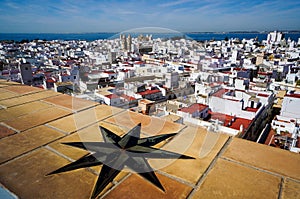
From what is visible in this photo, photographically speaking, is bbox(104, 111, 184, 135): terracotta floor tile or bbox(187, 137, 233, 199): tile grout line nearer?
bbox(187, 137, 233, 199): tile grout line

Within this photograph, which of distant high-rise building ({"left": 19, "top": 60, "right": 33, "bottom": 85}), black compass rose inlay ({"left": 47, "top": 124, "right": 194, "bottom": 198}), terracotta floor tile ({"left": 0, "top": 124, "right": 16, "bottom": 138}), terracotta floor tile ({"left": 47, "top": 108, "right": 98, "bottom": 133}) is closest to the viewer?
black compass rose inlay ({"left": 47, "top": 124, "right": 194, "bottom": 198})

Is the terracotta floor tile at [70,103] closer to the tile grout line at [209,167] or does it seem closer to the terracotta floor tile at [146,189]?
the terracotta floor tile at [146,189]

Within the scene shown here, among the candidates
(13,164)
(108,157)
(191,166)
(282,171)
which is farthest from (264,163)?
(13,164)

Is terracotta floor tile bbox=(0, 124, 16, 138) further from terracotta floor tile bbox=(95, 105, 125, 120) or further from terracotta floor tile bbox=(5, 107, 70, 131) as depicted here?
terracotta floor tile bbox=(95, 105, 125, 120)

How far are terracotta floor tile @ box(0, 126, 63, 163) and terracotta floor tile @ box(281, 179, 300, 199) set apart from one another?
4.15 feet

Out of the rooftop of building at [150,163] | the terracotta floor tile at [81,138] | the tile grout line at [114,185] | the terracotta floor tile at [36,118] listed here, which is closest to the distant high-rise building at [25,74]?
the terracotta floor tile at [36,118]

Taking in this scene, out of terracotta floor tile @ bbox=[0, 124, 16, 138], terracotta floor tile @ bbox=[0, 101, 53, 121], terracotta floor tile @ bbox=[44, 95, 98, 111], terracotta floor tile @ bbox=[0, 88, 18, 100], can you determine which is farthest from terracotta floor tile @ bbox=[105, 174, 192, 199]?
terracotta floor tile @ bbox=[0, 88, 18, 100]

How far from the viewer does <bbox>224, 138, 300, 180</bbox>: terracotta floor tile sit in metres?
1.00

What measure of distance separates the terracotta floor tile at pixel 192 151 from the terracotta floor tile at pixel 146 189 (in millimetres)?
62

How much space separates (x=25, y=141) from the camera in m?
1.27

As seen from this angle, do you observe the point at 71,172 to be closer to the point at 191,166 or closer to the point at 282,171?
the point at 191,166

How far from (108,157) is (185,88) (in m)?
0.99

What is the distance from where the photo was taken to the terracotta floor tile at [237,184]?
33.8 inches

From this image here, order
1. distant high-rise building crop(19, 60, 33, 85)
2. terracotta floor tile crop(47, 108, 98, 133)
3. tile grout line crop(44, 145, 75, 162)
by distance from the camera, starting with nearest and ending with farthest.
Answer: tile grout line crop(44, 145, 75, 162)
terracotta floor tile crop(47, 108, 98, 133)
distant high-rise building crop(19, 60, 33, 85)
